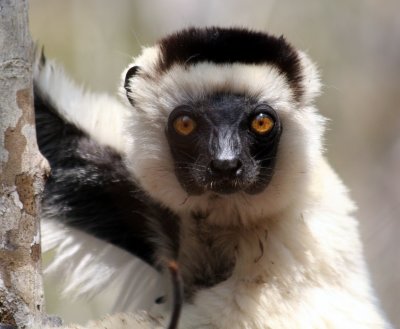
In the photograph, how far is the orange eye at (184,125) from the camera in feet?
11.8

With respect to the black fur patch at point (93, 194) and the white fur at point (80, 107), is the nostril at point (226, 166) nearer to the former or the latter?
the black fur patch at point (93, 194)

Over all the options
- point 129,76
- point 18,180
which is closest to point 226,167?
point 129,76

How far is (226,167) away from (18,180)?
99cm

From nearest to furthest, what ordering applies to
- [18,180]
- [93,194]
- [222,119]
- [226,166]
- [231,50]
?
[18,180], [226,166], [222,119], [231,50], [93,194]

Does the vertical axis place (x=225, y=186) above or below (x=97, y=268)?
above

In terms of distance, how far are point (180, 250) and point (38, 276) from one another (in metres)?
1.24

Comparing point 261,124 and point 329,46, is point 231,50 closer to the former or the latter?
point 261,124

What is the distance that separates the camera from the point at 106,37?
943 centimetres

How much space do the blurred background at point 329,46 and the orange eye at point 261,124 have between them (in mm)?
5215

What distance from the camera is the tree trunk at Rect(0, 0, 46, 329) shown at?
2600 millimetres

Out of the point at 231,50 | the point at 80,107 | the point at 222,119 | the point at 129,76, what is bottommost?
the point at 80,107

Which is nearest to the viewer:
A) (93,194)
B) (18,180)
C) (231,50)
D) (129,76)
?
(18,180)

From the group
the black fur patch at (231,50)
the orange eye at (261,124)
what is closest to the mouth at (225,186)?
the orange eye at (261,124)

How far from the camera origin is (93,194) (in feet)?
13.4
